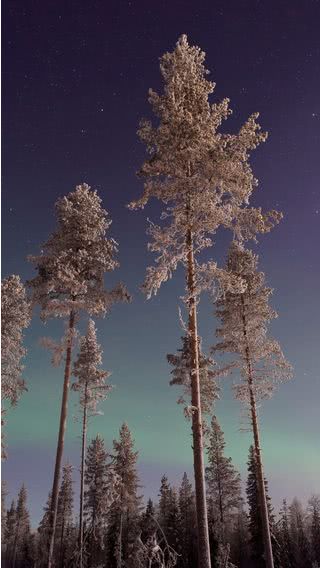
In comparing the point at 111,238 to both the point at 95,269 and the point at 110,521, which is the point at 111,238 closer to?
the point at 95,269

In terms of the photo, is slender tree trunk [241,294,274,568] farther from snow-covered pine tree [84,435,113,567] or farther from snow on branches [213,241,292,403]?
snow-covered pine tree [84,435,113,567]

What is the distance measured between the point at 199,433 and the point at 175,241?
221 inches

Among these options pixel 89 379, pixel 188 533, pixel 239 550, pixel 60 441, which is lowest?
pixel 239 550

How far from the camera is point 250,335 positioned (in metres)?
21.7

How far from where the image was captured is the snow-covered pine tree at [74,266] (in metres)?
18.7

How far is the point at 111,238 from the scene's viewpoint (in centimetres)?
2022

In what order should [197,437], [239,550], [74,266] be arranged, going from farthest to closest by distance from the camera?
[239,550], [74,266], [197,437]

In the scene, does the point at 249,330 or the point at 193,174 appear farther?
the point at 249,330

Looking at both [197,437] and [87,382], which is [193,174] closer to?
[197,437]

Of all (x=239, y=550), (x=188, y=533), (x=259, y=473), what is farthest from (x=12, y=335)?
(x=239, y=550)

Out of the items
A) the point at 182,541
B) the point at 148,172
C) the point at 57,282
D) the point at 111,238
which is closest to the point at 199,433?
the point at 148,172

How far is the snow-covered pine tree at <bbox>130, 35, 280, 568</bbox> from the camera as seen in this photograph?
1379 cm

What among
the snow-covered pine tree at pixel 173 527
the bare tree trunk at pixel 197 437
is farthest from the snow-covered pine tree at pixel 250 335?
the snow-covered pine tree at pixel 173 527

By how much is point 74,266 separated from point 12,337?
8323 mm
